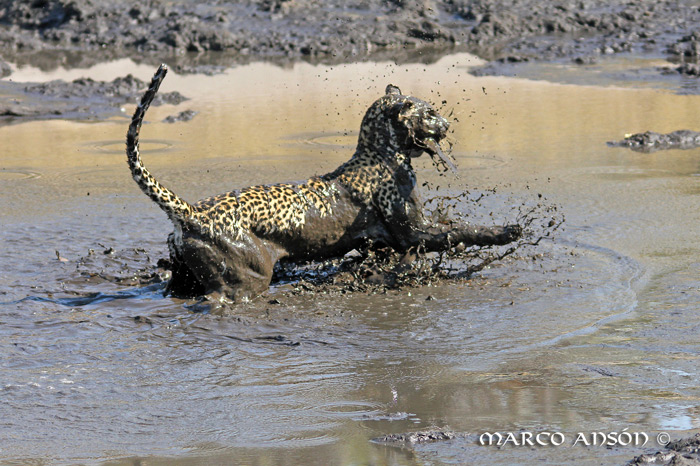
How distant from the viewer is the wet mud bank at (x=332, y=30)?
73.8 ft

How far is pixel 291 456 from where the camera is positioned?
5.05m

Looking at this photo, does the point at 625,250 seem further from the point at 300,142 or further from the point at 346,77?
the point at 346,77

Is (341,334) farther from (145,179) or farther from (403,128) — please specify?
(403,128)

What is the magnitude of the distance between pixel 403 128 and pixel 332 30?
1530 centimetres

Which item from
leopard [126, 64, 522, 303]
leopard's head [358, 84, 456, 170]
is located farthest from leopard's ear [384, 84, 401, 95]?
leopard's head [358, 84, 456, 170]

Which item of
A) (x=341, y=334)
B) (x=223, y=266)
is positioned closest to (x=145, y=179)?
(x=223, y=266)

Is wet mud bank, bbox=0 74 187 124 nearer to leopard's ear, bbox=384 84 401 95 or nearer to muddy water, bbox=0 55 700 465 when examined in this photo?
muddy water, bbox=0 55 700 465

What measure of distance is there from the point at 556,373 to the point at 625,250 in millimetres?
3319

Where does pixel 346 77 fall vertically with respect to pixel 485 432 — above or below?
above

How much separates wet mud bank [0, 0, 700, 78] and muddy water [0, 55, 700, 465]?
9.18m

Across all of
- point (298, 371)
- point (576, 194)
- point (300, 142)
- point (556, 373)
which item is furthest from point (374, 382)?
point (300, 142)

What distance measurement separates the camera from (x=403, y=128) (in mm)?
8312

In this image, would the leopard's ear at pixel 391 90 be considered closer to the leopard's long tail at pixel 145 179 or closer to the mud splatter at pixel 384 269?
the mud splatter at pixel 384 269

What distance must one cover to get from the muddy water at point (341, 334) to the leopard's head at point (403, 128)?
3.90 ft
